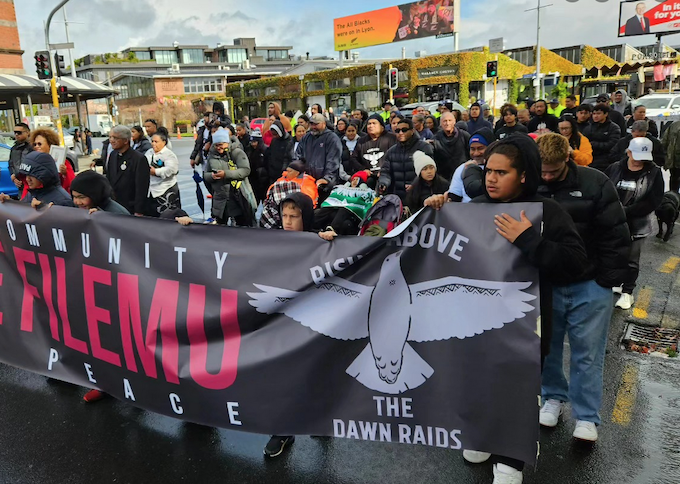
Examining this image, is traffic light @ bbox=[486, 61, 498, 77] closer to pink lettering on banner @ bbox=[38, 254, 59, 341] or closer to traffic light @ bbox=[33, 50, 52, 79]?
traffic light @ bbox=[33, 50, 52, 79]

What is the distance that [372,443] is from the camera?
139 inches

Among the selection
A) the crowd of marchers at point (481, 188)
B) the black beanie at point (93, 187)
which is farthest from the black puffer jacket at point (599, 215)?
the black beanie at point (93, 187)

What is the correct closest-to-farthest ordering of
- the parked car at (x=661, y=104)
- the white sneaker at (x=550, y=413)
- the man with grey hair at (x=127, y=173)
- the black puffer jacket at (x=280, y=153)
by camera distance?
the white sneaker at (x=550, y=413)
the man with grey hair at (x=127, y=173)
the black puffer jacket at (x=280, y=153)
the parked car at (x=661, y=104)

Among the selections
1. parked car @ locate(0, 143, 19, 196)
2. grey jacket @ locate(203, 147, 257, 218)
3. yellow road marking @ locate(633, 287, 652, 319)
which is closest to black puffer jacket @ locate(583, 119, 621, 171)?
yellow road marking @ locate(633, 287, 652, 319)

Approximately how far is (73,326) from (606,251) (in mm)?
3469

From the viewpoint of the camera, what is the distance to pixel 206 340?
3.34m

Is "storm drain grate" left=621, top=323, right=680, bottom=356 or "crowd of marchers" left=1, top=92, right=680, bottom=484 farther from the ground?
"crowd of marchers" left=1, top=92, right=680, bottom=484

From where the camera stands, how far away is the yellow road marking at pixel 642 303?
18.2ft

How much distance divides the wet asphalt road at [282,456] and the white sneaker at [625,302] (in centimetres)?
144

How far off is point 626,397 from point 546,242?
198 cm

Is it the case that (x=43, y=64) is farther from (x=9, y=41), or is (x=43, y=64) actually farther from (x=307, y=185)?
(x=9, y=41)

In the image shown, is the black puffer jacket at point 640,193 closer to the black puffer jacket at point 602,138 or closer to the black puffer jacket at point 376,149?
the black puffer jacket at point 602,138

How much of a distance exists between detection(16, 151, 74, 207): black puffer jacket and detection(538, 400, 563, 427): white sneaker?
3.95m

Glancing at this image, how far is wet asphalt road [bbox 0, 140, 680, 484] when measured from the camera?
3.22 meters
